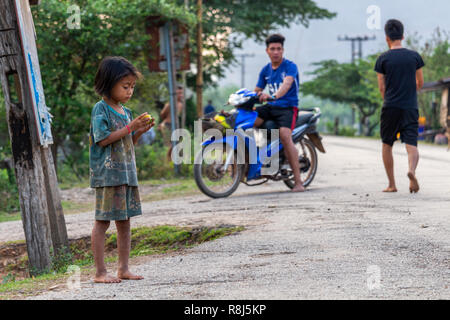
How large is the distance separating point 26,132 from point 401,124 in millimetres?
4997

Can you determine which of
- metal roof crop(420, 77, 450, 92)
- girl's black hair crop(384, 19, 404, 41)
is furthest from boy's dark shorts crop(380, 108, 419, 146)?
metal roof crop(420, 77, 450, 92)

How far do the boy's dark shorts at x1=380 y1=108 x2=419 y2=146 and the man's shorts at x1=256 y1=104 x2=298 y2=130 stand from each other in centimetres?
118

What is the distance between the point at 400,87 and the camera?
9242 mm

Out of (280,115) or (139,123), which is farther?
(280,115)

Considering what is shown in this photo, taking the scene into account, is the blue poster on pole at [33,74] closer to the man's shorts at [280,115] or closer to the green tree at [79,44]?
the man's shorts at [280,115]

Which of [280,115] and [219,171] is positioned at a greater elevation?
[280,115]

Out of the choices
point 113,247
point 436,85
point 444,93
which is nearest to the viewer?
point 113,247

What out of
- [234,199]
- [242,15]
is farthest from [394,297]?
[242,15]

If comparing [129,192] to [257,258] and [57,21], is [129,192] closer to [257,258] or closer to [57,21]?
[257,258]

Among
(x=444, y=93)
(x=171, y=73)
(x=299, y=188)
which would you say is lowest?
(x=299, y=188)

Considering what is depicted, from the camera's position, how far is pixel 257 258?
5215 millimetres

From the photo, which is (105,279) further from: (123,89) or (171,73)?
(171,73)

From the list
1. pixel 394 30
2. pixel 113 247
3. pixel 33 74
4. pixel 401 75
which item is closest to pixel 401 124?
pixel 401 75

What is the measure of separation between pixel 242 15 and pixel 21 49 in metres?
20.2
